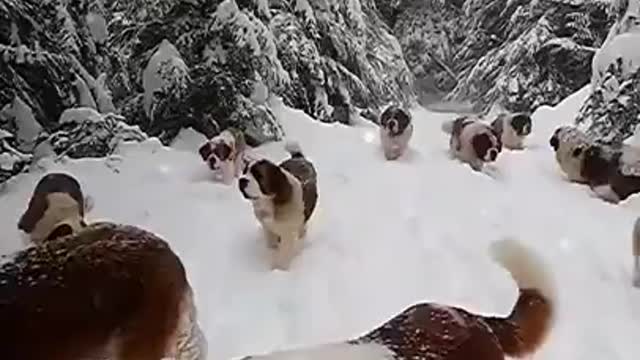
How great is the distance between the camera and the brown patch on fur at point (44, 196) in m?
2.15

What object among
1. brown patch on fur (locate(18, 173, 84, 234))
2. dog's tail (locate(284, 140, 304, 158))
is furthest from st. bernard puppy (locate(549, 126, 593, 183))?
brown patch on fur (locate(18, 173, 84, 234))

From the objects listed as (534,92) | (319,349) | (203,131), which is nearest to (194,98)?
(203,131)

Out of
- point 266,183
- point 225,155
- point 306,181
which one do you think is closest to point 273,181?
point 266,183

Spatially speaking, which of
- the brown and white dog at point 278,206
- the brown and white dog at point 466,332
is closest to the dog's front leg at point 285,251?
the brown and white dog at point 278,206

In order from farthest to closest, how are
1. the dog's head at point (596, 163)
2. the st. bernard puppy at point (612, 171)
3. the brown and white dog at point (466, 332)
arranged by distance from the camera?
the dog's head at point (596, 163) < the st. bernard puppy at point (612, 171) < the brown and white dog at point (466, 332)

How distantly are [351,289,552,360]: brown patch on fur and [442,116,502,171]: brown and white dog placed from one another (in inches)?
91.4

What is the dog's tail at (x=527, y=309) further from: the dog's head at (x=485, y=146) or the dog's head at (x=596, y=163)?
the dog's head at (x=485, y=146)

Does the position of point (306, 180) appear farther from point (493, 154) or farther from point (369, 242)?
point (493, 154)

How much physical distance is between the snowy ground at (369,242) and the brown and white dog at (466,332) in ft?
0.90

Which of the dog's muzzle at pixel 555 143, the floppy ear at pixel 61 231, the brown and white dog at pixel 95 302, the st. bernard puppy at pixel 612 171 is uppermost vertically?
the brown and white dog at pixel 95 302

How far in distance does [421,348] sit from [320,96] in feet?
11.9

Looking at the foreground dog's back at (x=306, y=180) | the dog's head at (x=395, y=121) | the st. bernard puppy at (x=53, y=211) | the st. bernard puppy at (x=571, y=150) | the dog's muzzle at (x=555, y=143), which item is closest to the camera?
the st. bernard puppy at (x=53, y=211)

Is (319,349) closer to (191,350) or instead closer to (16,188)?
(191,350)

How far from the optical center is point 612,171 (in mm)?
3387
